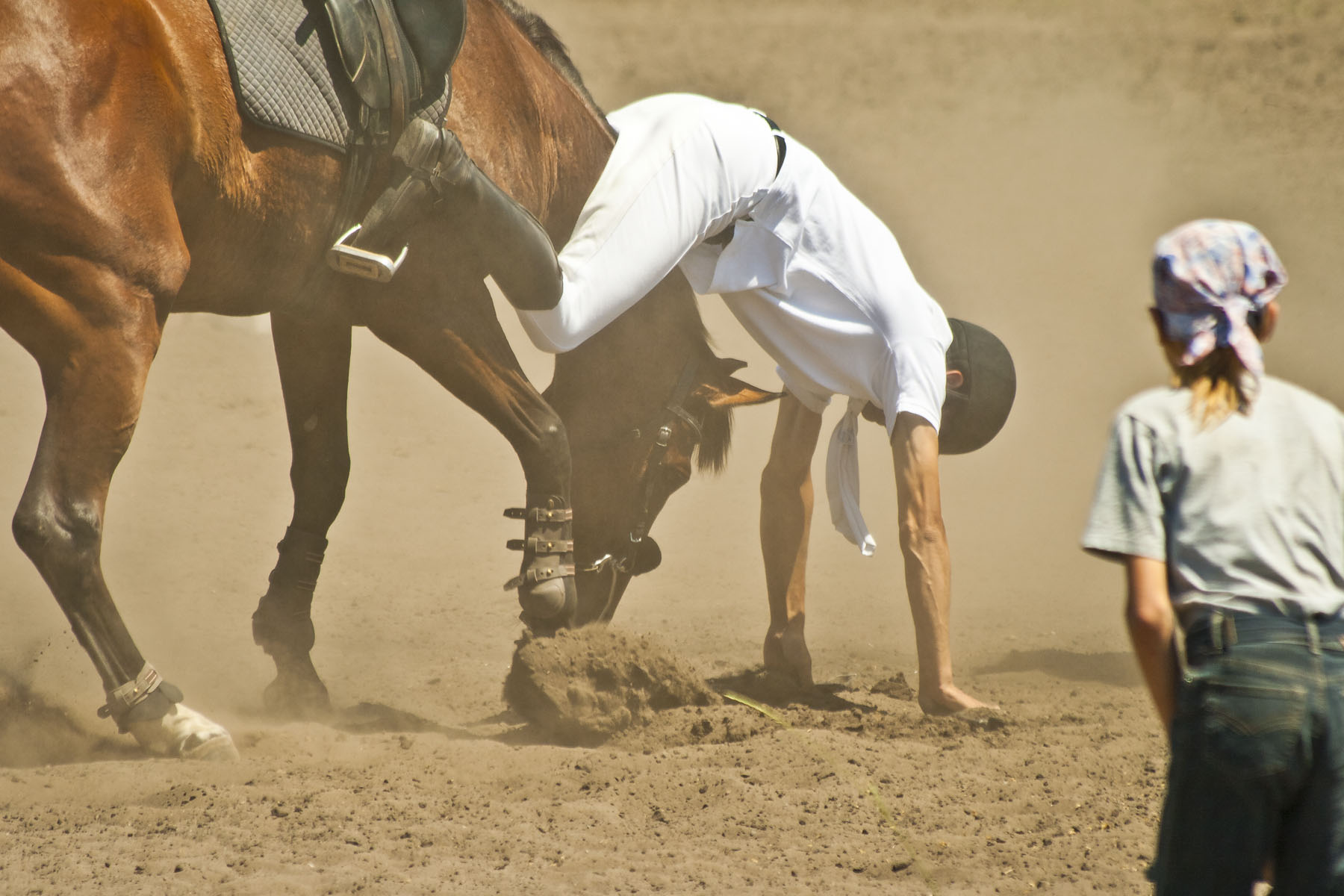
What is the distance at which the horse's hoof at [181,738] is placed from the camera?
9.03 ft

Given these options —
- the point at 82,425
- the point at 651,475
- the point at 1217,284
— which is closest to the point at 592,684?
the point at 651,475

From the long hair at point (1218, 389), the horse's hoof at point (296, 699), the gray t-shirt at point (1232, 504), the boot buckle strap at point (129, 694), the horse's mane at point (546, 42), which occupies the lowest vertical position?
the horse's hoof at point (296, 699)

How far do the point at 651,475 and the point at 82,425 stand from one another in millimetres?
1702

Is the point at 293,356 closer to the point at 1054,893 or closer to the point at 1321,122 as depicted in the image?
the point at 1054,893

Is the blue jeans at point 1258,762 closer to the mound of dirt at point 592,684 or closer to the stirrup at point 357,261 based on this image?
the mound of dirt at point 592,684

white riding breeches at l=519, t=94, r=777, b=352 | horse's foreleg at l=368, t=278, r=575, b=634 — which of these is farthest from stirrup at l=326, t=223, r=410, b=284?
white riding breeches at l=519, t=94, r=777, b=352

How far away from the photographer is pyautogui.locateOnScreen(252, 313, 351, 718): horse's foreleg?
11.6ft

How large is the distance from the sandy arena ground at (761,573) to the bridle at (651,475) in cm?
56

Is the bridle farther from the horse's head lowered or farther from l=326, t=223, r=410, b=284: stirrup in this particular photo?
l=326, t=223, r=410, b=284: stirrup

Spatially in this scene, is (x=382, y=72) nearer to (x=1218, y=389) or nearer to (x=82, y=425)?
(x=82, y=425)

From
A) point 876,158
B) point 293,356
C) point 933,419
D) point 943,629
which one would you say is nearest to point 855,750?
point 943,629

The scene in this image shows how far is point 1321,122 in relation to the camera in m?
11.6

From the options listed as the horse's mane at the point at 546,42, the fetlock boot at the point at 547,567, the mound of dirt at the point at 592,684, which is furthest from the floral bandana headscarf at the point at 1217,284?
the horse's mane at the point at 546,42

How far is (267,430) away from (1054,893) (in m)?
5.82
